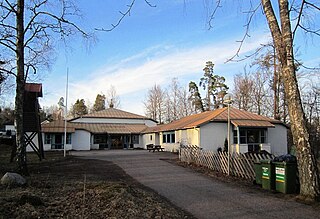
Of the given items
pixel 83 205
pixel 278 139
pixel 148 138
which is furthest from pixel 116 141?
pixel 83 205

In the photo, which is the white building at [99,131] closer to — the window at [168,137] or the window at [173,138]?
the window at [168,137]

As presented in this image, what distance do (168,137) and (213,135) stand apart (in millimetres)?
8257

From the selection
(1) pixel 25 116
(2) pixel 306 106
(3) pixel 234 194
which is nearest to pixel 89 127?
(1) pixel 25 116

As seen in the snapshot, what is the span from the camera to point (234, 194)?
365 inches

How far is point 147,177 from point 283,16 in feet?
28.5

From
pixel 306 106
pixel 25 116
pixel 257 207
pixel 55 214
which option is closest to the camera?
pixel 55 214

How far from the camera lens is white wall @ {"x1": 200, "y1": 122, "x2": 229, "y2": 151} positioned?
1049 inches

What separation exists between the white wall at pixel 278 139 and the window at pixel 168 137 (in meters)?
10.3

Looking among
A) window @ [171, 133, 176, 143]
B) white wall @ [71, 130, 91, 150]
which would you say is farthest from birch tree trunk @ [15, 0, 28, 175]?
white wall @ [71, 130, 91, 150]

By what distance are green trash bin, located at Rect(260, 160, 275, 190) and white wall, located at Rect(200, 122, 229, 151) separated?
15956mm

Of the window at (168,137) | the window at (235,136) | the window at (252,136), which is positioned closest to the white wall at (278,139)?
the window at (252,136)

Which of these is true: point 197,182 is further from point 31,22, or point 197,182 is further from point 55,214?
point 31,22

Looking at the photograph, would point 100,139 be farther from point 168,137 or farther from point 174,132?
point 174,132

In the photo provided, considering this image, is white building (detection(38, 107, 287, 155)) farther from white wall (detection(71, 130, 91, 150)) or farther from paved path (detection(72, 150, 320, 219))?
paved path (detection(72, 150, 320, 219))
